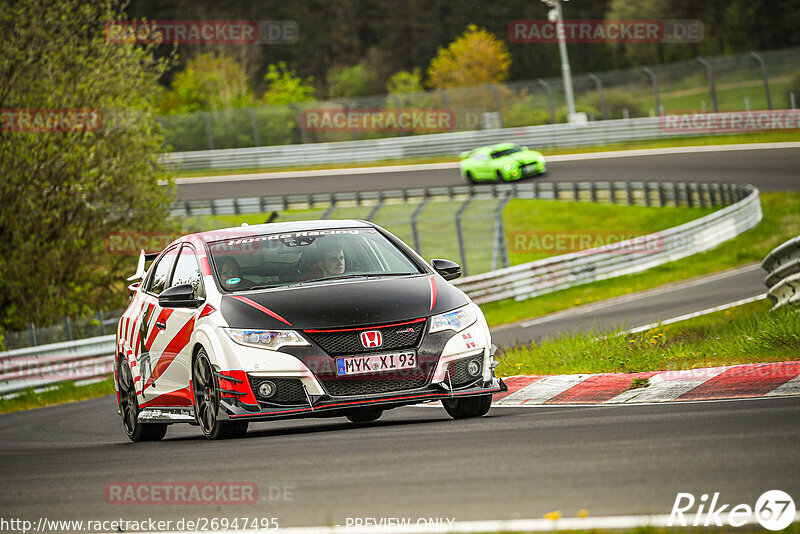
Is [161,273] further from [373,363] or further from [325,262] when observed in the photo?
[373,363]

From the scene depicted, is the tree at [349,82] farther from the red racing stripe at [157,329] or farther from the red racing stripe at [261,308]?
the red racing stripe at [261,308]

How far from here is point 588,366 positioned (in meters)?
10.2

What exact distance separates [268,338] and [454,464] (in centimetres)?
220

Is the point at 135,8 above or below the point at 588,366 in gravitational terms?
above

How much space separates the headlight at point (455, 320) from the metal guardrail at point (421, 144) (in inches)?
1663

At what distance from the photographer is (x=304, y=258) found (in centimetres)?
905

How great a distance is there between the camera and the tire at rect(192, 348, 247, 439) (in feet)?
27.0

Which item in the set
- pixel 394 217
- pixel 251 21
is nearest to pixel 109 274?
pixel 394 217

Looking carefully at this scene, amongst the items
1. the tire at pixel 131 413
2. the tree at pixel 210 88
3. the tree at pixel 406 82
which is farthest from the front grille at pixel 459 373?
the tree at pixel 406 82

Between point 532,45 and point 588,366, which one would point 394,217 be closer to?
point 588,366

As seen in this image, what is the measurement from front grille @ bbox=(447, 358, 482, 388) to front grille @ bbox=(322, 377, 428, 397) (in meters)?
0.30

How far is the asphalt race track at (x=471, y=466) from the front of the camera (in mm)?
5102

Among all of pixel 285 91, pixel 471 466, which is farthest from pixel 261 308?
pixel 285 91

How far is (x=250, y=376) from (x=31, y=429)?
702cm
